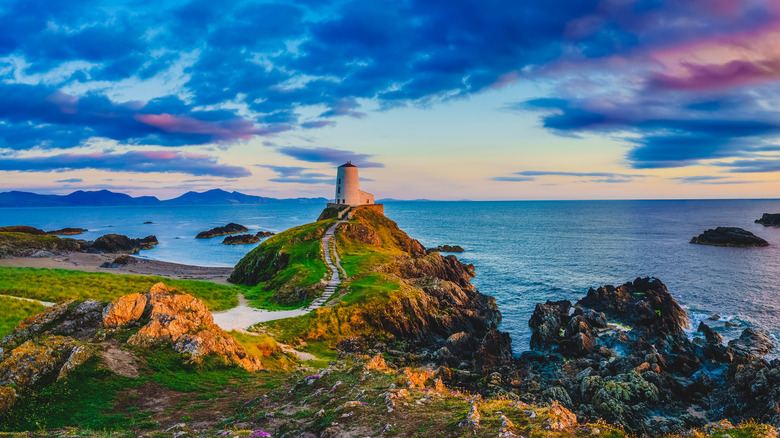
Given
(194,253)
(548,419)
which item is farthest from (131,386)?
(194,253)

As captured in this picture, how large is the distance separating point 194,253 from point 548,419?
4565 inches

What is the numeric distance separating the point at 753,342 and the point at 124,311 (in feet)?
187

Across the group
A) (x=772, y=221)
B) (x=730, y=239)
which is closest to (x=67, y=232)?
(x=730, y=239)

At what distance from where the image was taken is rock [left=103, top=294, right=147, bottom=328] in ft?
77.5

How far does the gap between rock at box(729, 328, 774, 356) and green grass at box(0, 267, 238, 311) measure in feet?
174

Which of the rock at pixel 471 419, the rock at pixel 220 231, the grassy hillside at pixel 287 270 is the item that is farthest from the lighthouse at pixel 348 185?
the rock at pixel 471 419

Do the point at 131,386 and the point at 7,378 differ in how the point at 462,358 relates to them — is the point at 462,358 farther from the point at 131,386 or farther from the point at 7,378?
the point at 7,378

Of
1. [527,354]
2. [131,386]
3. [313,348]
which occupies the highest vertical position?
[131,386]

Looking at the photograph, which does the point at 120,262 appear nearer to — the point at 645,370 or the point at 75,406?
the point at 75,406

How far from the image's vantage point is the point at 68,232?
166 m

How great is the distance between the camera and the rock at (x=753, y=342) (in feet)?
127

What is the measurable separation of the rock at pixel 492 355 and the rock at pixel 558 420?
17755mm

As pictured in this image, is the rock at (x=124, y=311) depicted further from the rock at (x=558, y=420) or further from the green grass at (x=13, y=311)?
the rock at (x=558, y=420)

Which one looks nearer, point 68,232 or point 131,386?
point 131,386
